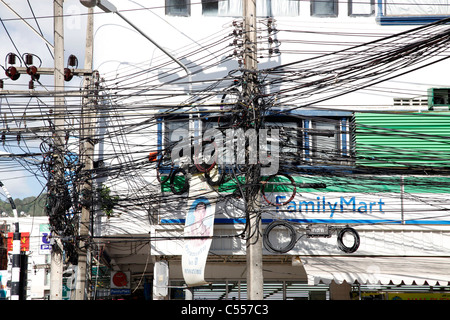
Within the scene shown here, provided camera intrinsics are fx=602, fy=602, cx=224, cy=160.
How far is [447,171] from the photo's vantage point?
1574 cm

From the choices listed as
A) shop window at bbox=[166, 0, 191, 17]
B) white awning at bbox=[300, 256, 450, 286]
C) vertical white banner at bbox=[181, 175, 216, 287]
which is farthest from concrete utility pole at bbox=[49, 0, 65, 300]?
white awning at bbox=[300, 256, 450, 286]

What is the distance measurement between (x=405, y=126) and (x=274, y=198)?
4264 mm

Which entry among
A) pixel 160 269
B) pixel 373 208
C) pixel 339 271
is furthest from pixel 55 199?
pixel 373 208

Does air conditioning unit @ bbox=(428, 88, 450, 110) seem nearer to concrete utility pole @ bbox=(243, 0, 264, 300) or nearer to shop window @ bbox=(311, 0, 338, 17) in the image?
shop window @ bbox=(311, 0, 338, 17)

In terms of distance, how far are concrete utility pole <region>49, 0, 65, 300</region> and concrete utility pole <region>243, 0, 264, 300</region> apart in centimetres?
445

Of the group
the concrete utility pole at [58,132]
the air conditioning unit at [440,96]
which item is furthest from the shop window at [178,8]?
the air conditioning unit at [440,96]

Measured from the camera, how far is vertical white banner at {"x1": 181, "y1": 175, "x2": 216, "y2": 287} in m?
13.9

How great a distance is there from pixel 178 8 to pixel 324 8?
4668mm

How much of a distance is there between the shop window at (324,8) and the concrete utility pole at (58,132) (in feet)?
27.3

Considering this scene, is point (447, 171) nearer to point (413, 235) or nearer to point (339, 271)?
point (413, 235)

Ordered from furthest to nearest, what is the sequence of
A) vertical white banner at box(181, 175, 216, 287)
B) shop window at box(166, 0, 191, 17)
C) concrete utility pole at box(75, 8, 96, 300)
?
shop window at box(166, 0, 191, 17) → concrete utility pole at box(75, 8, 96, 300) → vertical white banner at box(181, 175, 216, 287)

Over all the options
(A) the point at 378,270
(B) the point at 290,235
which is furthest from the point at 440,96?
(B) the point at 290,235
